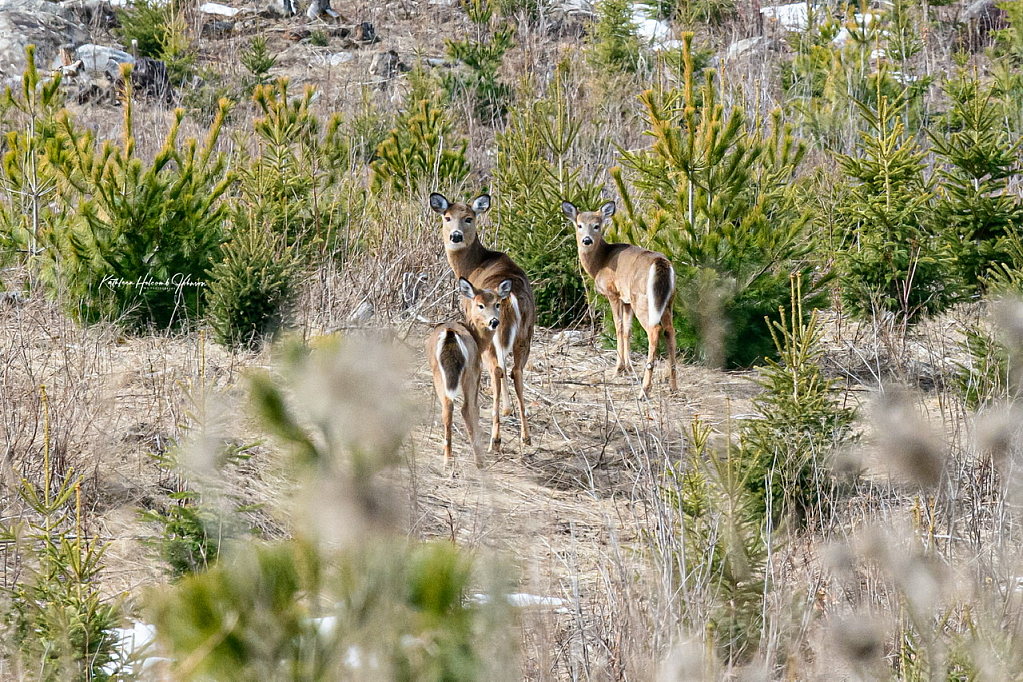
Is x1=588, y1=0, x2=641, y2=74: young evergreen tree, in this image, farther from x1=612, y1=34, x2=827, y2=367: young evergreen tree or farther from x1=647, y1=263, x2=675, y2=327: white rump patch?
x1=647, y1=263, x2=675, y2=327: white rump patch

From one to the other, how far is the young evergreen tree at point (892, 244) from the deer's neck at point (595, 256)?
5.16ft

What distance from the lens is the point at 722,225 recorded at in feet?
23.4

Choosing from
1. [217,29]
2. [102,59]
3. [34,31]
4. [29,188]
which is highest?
[217,29]

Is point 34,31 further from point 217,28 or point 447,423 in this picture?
point 447,423

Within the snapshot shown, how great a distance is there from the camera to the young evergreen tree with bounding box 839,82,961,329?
23.9 feet

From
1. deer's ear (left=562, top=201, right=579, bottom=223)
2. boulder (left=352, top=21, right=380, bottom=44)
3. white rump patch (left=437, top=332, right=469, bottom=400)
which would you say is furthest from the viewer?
boulder (left=352, top=21, right=380, bottom=44)

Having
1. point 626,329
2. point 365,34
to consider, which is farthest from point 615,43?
point 626,329

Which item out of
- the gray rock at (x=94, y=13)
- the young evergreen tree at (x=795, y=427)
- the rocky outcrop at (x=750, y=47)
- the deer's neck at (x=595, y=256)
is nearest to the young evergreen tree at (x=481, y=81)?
the rocky outcrop at (x=750, y=47)

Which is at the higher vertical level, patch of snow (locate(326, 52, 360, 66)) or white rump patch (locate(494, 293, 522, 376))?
patch of snow (locate(326, 52, 360, 66))

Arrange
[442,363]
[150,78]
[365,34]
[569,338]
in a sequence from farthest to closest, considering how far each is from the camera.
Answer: [365,34] < [150,78] < [569,338] < [442,363]

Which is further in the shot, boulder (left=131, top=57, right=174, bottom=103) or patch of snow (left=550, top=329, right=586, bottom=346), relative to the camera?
boulder (left=131, top=57, right=174, bottom=103)

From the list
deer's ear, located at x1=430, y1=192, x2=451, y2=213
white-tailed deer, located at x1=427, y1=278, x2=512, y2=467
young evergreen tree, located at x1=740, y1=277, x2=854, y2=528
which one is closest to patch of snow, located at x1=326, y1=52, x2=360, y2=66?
deer's ear, located at x1=430, y1=192, x2=451, y2=213

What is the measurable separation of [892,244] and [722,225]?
3.60 ft

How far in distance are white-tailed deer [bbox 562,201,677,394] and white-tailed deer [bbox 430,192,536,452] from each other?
2.06ft
